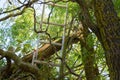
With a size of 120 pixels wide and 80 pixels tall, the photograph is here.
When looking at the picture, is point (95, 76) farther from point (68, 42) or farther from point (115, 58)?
point (115, 58)

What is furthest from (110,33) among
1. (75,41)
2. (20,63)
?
(75,41)

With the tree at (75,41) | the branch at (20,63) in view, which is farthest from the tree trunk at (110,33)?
the branch at (20,63)

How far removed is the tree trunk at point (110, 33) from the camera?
2850mm

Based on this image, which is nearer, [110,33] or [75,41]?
[110,33]

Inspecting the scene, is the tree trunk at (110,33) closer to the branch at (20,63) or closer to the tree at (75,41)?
the tree at (75,41)

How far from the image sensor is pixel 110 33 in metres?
2.92

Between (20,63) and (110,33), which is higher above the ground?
(110,33)

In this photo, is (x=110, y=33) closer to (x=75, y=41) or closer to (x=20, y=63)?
(x=20, y=63)

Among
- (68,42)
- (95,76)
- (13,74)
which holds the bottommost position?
(95,76)

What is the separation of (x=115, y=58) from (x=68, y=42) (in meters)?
1.29

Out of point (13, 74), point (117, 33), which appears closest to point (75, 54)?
point (13, 74)

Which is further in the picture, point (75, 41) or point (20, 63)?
point (75, 41)

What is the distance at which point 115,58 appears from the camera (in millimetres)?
2854

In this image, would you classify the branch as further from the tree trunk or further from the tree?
the tree trunk
